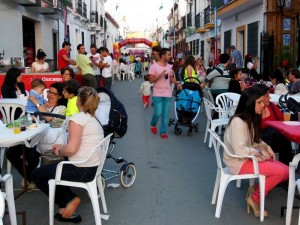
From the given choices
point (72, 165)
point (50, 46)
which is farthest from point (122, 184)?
point (50, 46)

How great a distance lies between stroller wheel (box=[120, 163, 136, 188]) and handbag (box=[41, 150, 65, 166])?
3.07 feet

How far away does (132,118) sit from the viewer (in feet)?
38.2

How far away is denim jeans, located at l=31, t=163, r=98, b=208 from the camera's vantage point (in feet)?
14.0

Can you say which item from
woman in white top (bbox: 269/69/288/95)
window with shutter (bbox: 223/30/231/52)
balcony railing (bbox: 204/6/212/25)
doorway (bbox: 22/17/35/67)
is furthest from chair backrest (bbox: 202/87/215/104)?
balcony railing (bbox: 204/6/212/25)

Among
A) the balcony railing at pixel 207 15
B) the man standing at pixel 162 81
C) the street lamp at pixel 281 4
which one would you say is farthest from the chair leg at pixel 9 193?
the balcony railing at pixel 207 15

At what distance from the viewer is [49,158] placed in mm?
5008

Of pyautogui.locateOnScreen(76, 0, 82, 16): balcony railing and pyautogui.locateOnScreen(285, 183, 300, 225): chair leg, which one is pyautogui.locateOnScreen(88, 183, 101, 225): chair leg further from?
pyautogui.locateOnScreen(76, 0, 82, 16): balcony railing

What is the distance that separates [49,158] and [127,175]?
3.71 feet

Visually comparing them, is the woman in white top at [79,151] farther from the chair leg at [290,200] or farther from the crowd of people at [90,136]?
the chair leg at [290,200]

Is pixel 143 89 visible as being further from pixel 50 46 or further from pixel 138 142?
pixel 50 46

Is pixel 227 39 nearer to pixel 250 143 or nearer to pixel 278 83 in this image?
pixel 278 83

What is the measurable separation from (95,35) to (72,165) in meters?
34.8

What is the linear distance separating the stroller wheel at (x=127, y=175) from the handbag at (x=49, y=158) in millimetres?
936

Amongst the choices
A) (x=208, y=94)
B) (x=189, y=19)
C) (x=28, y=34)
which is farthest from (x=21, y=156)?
(x=189, y=19)
